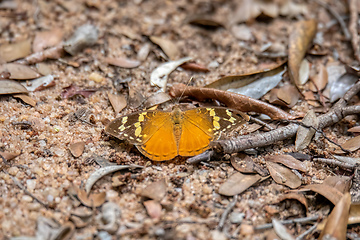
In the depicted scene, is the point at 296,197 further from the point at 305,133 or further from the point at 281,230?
the point at 305,133

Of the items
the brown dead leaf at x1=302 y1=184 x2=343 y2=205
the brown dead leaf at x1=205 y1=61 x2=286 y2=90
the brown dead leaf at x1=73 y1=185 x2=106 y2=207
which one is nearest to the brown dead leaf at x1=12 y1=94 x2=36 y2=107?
the brown dead leaf at x1=73 y1=185 x2=106 y2=207

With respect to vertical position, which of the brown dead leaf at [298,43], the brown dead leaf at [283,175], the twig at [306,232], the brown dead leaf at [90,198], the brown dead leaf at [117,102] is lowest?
the brown dead leaf at [90,198]

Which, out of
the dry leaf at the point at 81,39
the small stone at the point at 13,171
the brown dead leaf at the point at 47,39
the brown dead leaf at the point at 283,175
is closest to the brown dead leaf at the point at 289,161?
the brown dead leaf at the point at 283,175

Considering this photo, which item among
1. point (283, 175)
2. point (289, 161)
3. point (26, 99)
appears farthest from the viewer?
point (26, 99)

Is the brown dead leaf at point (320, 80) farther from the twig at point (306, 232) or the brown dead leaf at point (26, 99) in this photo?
the brown dead leaf at point (26, 99)

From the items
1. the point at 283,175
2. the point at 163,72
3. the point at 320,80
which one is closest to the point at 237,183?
the point at 283,175

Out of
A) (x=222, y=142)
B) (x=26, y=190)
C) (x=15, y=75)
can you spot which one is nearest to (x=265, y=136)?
(x=222, y=142)

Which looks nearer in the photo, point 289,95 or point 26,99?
point 26,99
